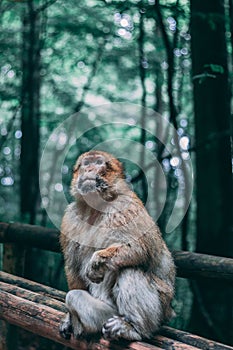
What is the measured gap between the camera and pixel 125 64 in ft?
19.8

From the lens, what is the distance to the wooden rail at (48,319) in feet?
7.30

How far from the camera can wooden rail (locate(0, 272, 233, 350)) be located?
223 cm

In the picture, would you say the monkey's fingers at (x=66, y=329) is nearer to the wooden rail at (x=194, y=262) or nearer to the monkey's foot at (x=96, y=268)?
the monkey's foot at (x=96, y=268)

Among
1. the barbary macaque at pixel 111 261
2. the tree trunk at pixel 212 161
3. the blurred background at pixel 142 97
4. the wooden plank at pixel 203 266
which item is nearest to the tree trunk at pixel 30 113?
the blurred background at pixel 142 97

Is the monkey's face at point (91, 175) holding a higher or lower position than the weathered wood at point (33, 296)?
higher

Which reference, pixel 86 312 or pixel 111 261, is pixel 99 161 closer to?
pixel 111 261

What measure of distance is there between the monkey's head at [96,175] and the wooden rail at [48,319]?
0.65 metres

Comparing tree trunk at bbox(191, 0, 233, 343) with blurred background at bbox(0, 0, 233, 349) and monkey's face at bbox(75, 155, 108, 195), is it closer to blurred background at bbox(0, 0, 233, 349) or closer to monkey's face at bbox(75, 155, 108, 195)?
blurred background at bbox(0, 0, 233, 349)

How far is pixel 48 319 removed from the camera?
256 cm

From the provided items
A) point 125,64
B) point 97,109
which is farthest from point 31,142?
point 125,64

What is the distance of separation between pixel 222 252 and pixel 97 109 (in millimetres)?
3038

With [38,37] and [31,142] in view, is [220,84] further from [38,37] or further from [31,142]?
[38,37]

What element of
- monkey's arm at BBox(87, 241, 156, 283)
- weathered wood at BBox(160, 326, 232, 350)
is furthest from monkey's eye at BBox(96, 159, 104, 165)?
weathered wood at BBox(160, 326, 232, 350)

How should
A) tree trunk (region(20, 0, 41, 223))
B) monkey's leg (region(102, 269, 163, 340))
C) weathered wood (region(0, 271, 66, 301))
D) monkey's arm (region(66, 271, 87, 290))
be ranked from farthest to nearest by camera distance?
1. tree trunk (region(20, 0, 41, 223))
2. weathered wood (region(0, 271, 66, 301))
3. monkey's arm (region(66, 271, 87, 290))
4. monkey's leg (region(102, 269, 163, 340))
